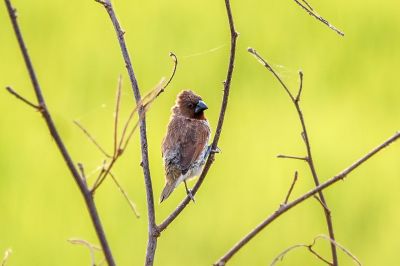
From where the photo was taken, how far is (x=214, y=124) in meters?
7.21

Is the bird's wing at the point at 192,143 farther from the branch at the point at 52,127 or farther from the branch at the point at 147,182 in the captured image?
the branch at the point at 52,127

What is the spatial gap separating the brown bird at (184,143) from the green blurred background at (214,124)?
2.19 metres

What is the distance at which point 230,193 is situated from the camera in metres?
7.31

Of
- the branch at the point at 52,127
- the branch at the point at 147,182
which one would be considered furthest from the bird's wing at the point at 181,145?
the branch at the point at 52,127

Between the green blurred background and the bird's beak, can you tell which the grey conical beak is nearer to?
the bird's beak

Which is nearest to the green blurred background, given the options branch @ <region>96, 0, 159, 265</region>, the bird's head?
the bird's head

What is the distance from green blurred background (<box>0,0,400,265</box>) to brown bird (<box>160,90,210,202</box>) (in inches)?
86.2

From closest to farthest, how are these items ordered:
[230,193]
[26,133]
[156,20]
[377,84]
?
1. [230,193]
2. [26,133]
3. [377,84]
4. [156,20]

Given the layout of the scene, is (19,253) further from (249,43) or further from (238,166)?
(249,43)

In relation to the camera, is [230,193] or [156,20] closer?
[230,193]

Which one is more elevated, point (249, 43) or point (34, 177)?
point (249, 43)

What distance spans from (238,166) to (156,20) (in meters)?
2.45

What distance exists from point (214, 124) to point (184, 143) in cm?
279

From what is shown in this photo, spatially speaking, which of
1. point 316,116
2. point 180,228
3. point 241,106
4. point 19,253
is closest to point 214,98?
point 241,106
